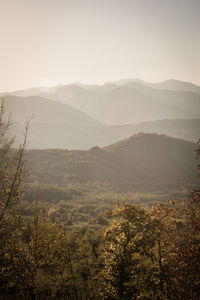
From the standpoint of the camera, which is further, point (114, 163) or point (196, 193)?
point (114, 163)

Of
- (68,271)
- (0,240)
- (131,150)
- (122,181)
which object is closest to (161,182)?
(122,181)

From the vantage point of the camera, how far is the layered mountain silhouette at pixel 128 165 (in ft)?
443

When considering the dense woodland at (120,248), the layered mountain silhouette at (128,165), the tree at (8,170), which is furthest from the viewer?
the layered mountain silhouette at (128,165)

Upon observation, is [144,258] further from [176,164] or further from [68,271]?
[176,164]

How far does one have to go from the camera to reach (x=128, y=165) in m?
157

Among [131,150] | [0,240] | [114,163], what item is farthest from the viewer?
[131,150]

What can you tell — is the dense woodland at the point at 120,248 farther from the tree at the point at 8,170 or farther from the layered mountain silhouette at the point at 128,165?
the layered mountain silhouette at the point at 128,165

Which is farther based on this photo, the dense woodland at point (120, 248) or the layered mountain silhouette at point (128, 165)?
the layered mountain silhouette at point (128, 165)

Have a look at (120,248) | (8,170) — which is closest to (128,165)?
(120,248)

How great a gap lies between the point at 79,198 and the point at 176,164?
9174 centimetres

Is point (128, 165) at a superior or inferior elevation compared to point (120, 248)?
inferior

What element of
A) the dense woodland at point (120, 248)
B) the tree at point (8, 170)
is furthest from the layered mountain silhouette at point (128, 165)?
the tree at point (8, 170)

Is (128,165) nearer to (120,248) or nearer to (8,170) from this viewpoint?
(120,248)

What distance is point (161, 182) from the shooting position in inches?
5605
